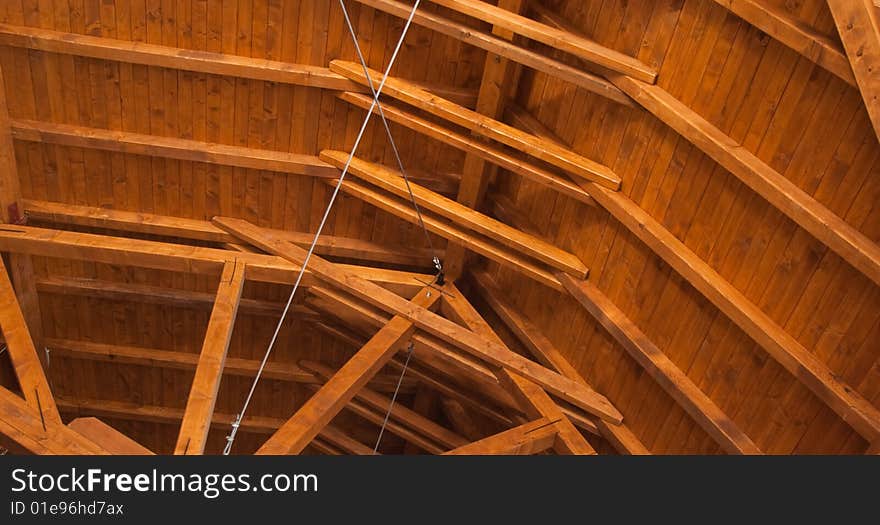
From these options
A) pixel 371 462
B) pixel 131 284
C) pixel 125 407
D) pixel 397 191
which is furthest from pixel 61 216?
pixel 371 462

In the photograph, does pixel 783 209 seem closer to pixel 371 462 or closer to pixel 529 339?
pixel 529 339

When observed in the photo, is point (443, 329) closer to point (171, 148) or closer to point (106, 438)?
point (106, 438)

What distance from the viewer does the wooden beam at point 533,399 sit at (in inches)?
193

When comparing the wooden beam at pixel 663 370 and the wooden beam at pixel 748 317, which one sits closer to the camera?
the wooden beam at pixel 748 317

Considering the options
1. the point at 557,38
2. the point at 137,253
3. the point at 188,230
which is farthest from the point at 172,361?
the point at 557,38

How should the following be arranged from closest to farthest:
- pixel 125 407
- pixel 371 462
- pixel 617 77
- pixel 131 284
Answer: pixel 371 462 → pixel 617 77 → pixel 131 284 → pixel 125 407

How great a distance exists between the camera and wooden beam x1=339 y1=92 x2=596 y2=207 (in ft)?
16.4

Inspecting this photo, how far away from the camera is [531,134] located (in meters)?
5.20

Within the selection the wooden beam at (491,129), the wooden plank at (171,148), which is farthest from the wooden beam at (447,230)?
the wooden beam at (491,129)

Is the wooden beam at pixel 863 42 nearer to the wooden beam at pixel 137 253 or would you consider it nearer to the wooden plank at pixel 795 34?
the wooden plank at pixel 795 34

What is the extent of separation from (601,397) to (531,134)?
71.9 inches

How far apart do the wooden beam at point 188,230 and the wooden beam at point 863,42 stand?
344 centimetres

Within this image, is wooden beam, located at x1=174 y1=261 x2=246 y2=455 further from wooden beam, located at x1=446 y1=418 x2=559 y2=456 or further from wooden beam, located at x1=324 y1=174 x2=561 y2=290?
wooden beam, located at x1=446 y1=418 x2=559 y2=456

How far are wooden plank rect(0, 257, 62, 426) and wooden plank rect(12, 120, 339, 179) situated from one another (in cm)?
106
